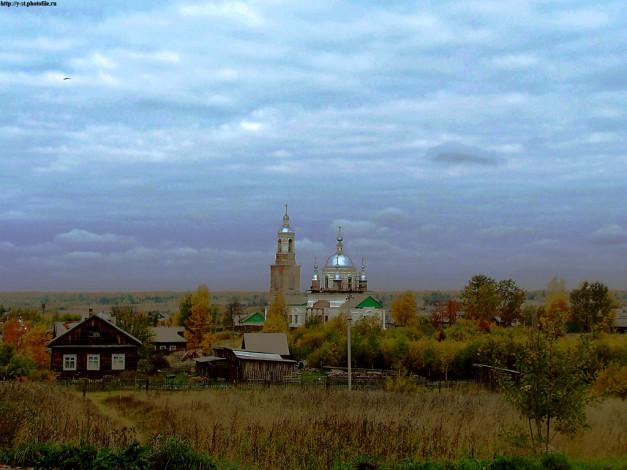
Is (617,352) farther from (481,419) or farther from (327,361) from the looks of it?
(327,361)

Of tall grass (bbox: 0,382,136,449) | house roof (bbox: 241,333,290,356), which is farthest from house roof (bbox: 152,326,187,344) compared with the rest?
tall grass (bbox: 0,382,136,449)

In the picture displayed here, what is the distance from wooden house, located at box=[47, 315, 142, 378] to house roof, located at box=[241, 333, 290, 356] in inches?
365

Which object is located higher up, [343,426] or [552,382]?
[552,382]

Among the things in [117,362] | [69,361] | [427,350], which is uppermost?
[427,350]

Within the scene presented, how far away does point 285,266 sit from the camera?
111812 millimetres

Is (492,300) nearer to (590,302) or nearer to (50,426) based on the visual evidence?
(590,302)

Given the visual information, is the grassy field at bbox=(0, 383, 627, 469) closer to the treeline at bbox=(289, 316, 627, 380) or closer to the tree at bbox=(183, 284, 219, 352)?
the treeline at bbox=(289, 316, 627, 380)

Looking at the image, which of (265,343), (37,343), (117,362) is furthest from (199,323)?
(117,362)

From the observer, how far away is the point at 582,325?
70.7 metres

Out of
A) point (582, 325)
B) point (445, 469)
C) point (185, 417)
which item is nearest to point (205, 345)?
point (185, 417)

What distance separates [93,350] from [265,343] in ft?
42.1

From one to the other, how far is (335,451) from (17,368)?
70.4 ft

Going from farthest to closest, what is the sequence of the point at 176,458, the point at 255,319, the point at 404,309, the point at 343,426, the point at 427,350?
the point at 255,319 → the point at 404,309 → the point at 427,350 → the point at 343,426 → the point at 176,458

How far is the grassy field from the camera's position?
1394 centimetres
